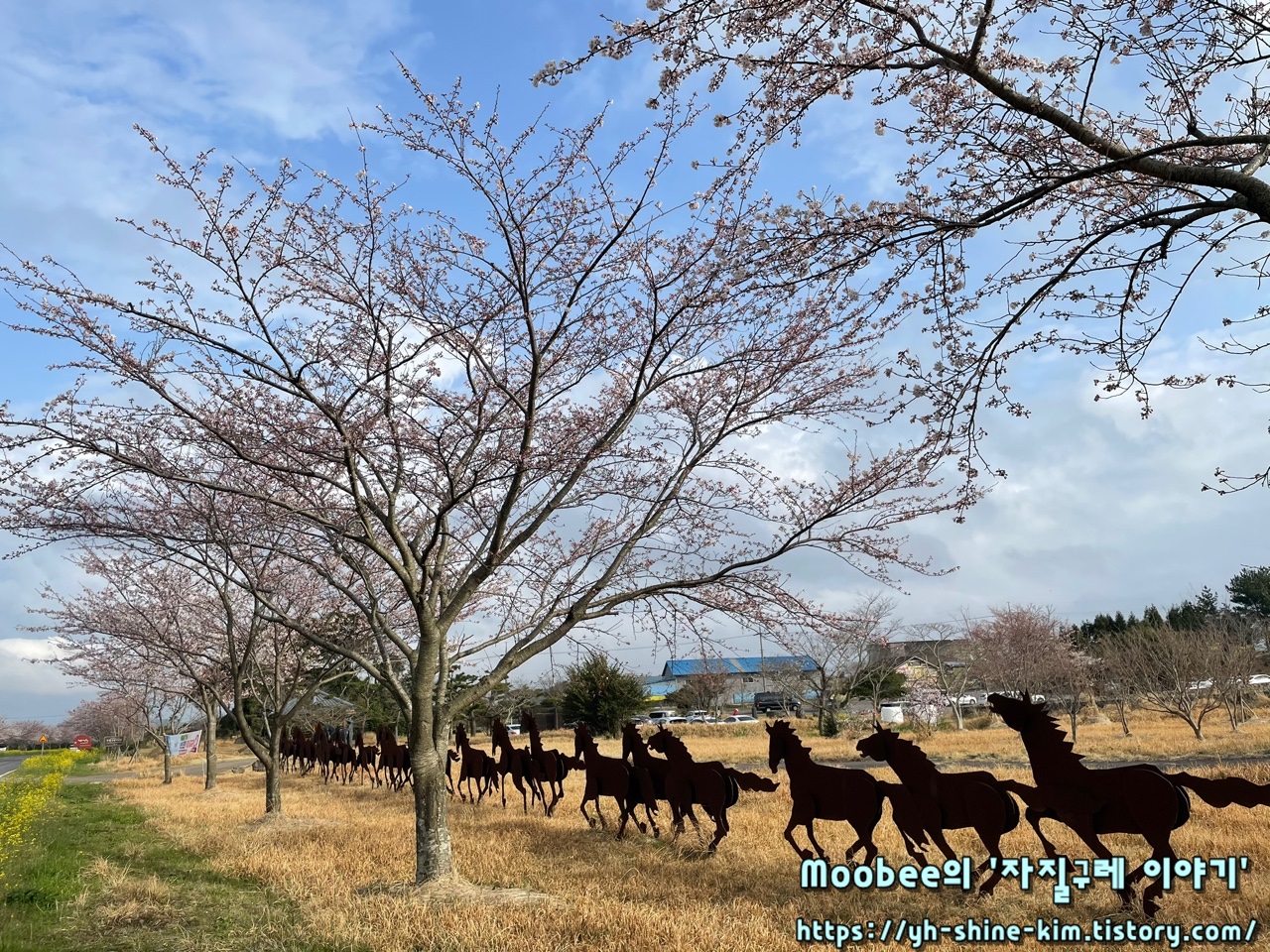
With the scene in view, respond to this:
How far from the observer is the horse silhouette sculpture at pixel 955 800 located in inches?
217

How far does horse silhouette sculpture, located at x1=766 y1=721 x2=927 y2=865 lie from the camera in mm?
6039

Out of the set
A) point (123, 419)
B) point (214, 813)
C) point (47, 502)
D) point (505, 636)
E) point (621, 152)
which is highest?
point (621, 152)

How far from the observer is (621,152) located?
21.9 ft

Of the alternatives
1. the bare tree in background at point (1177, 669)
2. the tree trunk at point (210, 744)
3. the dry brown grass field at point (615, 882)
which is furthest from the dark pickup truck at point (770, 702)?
the dry brown grass field at point (615, 882)

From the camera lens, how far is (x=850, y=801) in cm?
627

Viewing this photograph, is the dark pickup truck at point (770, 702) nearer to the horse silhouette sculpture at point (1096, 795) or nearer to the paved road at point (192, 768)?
the paved road at point (192, 768)

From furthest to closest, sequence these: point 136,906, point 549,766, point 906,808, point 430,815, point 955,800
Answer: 1. point 549,766
2. point 430,815
3. point 136,906
4. point 906,808
5. point 955,800

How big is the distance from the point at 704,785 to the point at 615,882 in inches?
51.3

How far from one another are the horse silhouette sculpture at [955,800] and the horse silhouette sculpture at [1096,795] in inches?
6.4

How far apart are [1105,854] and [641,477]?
5.20 metres

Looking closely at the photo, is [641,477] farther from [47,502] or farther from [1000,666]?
[1000,666]

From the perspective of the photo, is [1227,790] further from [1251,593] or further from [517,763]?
[1251,593]

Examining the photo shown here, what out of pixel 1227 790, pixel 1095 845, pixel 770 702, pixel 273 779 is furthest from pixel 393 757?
pixel 770 702

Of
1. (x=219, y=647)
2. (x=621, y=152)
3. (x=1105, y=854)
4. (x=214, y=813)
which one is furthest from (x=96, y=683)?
(x=1105, y=854)
